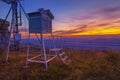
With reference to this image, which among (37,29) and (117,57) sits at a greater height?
(37,29)

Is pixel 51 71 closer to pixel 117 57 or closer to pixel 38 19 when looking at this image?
pixel 38 19

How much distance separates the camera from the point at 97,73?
859cm

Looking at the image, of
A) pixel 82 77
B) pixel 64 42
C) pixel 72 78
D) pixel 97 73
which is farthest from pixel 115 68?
pixel 64 42

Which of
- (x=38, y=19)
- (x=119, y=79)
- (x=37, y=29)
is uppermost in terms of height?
(x=38, y=19)

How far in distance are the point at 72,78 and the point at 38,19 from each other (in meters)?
4.58

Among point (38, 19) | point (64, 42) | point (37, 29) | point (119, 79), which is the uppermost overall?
point (38, 19)

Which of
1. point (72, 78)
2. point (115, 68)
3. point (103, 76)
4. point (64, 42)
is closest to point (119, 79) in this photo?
point (103, 76)

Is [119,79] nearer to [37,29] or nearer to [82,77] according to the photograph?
[82,77]

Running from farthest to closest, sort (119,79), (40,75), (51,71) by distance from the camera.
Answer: (51,71) → (40,75) → (119,79)

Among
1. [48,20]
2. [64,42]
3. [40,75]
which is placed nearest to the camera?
[40,75]

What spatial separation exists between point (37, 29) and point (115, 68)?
18.8 feet

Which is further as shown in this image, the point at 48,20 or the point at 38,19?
the point at 48,20

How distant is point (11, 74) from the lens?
870cm

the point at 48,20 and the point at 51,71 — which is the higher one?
the point at 48,20
